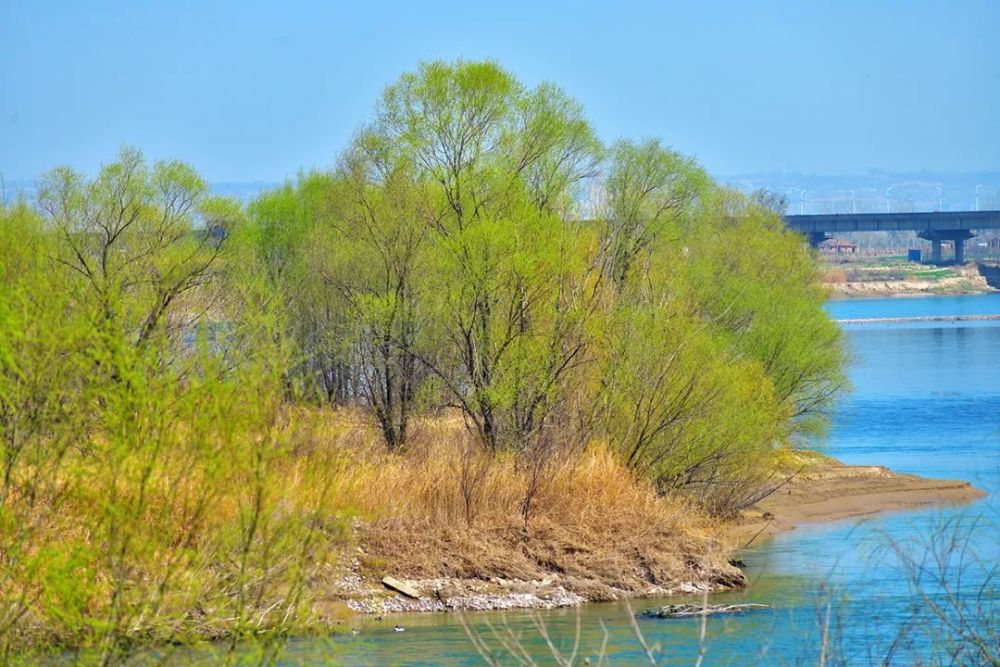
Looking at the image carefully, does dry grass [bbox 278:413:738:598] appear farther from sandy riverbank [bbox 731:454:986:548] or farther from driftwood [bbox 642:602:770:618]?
sandy riverbank [bbox 731:454:986:548]

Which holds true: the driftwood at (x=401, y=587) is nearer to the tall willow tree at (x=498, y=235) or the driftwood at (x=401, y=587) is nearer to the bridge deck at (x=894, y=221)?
the tall willow tree at (x=498, y=235)

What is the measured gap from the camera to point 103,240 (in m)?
32.9

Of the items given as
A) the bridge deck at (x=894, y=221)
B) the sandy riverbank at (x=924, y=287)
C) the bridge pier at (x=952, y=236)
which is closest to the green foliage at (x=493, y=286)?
the bridge deck at (x=894, y=221)

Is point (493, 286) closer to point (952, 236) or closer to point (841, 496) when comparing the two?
point (841, 496)

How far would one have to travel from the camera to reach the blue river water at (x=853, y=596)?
13.0 m

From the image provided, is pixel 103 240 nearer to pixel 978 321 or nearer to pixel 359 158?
pixel 359 158

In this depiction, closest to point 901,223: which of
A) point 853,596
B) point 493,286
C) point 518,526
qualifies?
point 493,286

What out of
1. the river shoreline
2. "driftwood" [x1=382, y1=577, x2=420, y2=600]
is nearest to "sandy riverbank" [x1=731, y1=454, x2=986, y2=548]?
Result: the river shoreline

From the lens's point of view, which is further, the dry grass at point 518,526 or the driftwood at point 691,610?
the dry grass at point 518,526

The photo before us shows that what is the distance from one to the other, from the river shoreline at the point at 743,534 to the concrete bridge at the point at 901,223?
93025mm

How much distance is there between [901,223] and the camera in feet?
483

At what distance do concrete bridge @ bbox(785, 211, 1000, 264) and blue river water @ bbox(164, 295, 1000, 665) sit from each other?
73780 millimetres

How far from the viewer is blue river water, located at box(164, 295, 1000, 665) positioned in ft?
42.7

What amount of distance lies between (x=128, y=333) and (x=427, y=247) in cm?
1966
